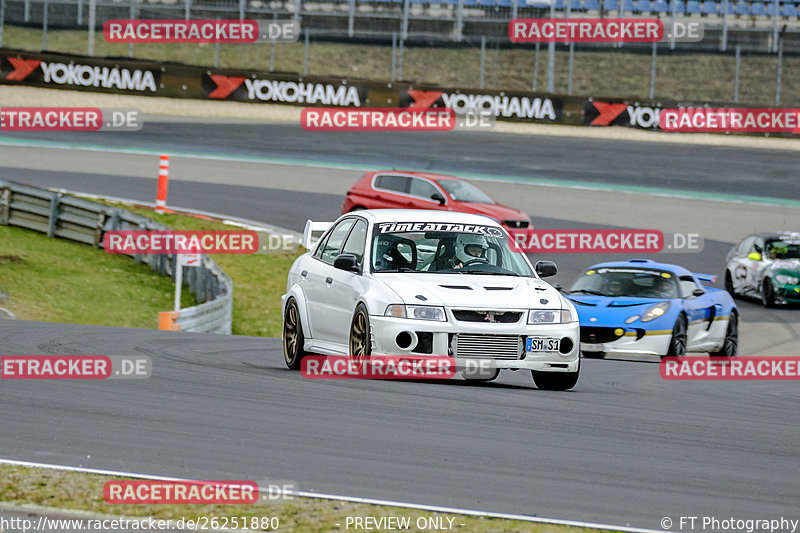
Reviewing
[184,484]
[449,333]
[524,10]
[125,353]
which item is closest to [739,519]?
[184,484]

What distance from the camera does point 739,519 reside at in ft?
19.4

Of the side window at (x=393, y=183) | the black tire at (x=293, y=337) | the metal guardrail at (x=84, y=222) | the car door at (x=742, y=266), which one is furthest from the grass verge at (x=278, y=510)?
the side window at (x=393, y=183)

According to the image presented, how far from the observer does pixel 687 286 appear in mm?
16688

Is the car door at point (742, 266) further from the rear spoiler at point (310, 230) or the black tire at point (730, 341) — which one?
the rear spoiler at point (310, 230)

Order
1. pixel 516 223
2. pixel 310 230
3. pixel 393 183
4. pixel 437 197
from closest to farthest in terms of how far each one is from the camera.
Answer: pixel 310 230 → pixel 516 223 → pixel 437 197 → pixel 393 183

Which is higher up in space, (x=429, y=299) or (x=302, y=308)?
(x=429, y=299)

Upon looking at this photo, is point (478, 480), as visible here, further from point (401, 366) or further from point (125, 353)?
point (125, 353)

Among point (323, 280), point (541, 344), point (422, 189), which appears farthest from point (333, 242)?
point (422, 189)

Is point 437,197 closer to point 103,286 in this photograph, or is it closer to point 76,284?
point 103,286

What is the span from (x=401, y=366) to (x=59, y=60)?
94.0ft

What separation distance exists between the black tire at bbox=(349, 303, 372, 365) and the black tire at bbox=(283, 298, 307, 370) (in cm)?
99

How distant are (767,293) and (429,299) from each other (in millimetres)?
14110

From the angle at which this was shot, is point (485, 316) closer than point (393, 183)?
Yes

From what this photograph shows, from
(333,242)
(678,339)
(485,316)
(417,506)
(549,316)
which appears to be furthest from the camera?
(678,339)
